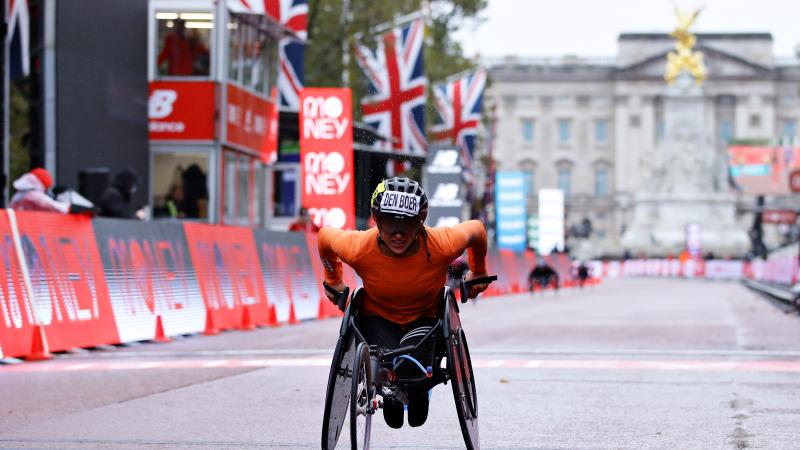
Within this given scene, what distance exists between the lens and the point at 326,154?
1078 inches

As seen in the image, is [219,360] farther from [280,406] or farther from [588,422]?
[588,422]

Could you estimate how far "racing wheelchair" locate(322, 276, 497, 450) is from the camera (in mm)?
7070

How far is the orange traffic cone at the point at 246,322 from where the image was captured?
68.6 feet

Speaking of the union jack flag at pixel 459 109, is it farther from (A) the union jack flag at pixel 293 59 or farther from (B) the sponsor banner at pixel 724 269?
(B) the sponsor banner at pixel 724 269

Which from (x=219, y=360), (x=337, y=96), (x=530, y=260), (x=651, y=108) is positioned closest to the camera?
(x=219, y=360)

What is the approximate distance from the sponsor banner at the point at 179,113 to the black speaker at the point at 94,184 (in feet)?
28.4

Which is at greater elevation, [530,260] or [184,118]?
[184,118]

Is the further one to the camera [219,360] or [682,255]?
[682,255]

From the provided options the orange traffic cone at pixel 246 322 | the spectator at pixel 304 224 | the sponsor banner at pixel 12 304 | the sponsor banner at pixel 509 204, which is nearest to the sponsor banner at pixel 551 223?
the sponsor banner at pixel 509 204

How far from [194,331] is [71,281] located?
3564 mm

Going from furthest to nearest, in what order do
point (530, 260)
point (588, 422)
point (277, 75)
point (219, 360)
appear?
point (530, 260) → point (277, 75) → point (219, 360) → point (588, 422)

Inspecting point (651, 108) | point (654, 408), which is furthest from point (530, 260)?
point (651, 108)

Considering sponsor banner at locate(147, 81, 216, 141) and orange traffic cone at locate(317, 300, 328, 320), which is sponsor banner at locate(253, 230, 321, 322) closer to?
orange traffic cone at locate(317, 300, 328, 320)

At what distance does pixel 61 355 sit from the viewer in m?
15.9
